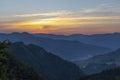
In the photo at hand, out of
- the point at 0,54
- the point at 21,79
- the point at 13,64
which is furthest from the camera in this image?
the point at 13,64

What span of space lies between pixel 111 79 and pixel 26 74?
257ft

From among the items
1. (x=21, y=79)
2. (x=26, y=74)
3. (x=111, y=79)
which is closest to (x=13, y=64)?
(x=26, y=74)

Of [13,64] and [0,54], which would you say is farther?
[13,64]

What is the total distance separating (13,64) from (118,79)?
11620cm

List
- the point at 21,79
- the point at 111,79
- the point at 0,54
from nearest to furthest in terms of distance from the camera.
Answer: the point at 0,54
the point at 21,79
the point at 111,79

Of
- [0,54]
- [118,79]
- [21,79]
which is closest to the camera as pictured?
[0,54]

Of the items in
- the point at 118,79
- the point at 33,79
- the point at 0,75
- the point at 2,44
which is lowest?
the point at 33,79

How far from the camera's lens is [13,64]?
6088 inches

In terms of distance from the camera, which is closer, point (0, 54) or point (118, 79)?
point (0, 54)

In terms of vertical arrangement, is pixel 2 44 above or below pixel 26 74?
above

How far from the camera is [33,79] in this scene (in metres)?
128

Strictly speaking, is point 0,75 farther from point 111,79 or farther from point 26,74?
point 111,79

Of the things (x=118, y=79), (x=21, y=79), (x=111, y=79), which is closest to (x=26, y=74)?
(x=21, y=79)

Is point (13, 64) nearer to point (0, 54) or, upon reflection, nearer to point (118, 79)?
point (118, 79)
